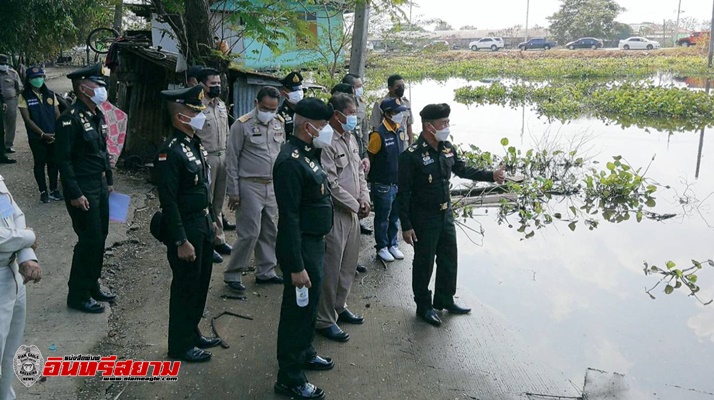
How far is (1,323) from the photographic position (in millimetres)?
2975

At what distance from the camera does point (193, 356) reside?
414cm

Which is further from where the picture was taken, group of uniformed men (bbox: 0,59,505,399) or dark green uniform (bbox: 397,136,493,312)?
dark green uniform (bbox: 397,136,493,312)

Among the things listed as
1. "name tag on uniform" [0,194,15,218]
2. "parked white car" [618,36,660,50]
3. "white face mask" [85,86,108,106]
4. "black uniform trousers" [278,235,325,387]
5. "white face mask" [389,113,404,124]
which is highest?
"parked white car" [618,36,660,50]

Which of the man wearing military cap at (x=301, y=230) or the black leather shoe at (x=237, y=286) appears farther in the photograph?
the black leather shoe at (x=237, y=286)

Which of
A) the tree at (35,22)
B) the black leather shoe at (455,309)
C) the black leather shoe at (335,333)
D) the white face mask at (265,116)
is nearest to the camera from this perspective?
the black leather shoe at (335,333)

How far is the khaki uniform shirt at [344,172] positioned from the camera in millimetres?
4547

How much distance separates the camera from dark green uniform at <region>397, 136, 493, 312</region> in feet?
15.9

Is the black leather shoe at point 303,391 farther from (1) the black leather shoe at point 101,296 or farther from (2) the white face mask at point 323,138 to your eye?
(1) the black leather shoe at point 101,296

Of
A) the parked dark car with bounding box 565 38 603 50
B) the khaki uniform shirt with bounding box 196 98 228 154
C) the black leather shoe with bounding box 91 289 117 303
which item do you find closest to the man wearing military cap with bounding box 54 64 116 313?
the black leather shoe with bounding box 91 289 117 303

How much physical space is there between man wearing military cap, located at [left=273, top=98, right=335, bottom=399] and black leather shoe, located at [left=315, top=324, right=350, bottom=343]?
0.76m

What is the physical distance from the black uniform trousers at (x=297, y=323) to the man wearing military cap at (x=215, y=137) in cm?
245

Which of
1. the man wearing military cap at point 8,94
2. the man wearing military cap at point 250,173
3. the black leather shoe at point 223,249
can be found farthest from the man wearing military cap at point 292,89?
the man wearing military cap at point 8,94

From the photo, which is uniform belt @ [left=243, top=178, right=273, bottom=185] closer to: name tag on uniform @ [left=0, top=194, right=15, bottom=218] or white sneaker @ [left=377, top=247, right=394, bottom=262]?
white sneaker @ [left=377, top=247, right=394, bottom=262]

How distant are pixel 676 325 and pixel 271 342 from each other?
3.62 metres
